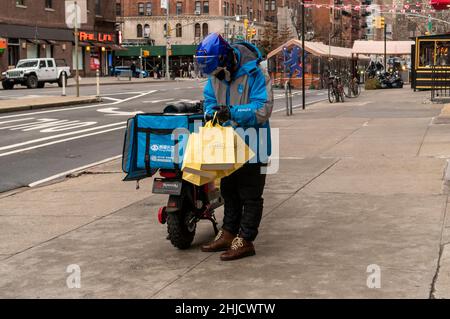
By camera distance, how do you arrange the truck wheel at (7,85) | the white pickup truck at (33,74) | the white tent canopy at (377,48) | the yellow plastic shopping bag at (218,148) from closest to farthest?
1. the yellow plastic shopping bag at (218,148)
2. the truck wheel at (7,85)
3. the white pickup truck at (33,74)
4. the white tent canopy at (377,48)

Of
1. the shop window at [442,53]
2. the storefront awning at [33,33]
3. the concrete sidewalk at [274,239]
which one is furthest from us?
the storefront awning at [33,33]

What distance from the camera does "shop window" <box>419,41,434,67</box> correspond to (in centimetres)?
3472

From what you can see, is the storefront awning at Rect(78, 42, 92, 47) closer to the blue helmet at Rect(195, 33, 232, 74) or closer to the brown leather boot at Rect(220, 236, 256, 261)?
the blue helmet at Rect(195, 33, 232, 74)

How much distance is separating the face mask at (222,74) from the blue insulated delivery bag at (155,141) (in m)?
0.39

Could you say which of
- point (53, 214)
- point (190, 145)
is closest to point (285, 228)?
point (190, 145)

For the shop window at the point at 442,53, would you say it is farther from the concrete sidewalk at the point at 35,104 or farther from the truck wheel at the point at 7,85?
the truck wheel at the point at 7,85

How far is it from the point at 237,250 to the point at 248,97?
1223 mm

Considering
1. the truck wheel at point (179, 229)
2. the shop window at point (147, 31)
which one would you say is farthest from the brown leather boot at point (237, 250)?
the shop window at point (147, 31)

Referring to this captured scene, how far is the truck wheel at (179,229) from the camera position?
238 inches

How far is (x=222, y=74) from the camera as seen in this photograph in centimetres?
576

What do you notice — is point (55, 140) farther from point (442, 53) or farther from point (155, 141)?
point (442, 53)

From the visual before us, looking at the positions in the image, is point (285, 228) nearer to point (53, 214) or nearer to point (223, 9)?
point (53, 214)

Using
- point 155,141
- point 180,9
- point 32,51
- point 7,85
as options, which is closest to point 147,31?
point 180,9

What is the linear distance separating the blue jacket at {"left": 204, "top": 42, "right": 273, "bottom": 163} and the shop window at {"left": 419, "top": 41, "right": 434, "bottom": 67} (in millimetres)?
30570
